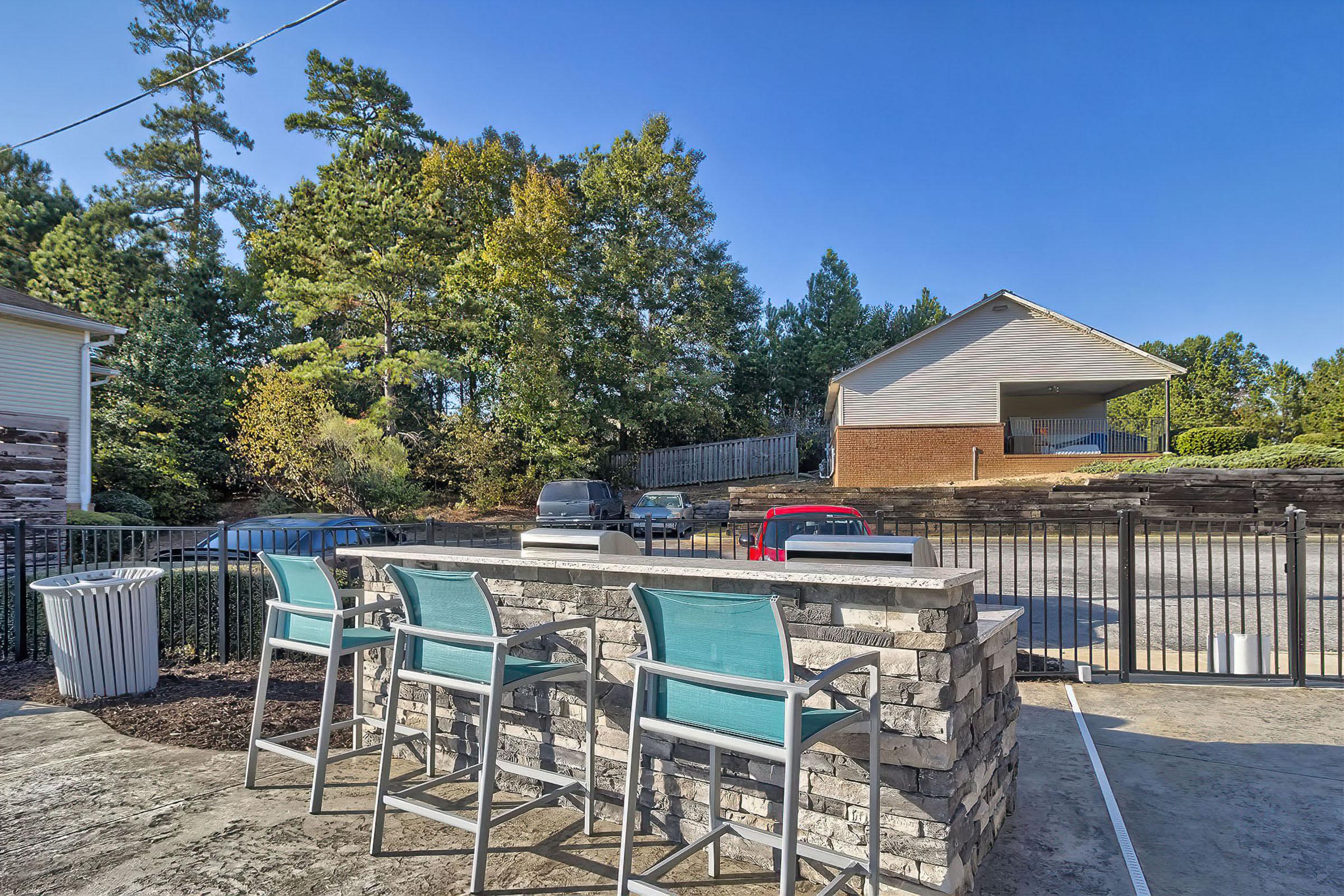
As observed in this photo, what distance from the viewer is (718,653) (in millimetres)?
2395

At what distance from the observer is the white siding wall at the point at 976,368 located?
22.4m

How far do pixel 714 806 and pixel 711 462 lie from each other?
88.5ft

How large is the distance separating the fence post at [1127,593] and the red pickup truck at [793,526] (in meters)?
2.21

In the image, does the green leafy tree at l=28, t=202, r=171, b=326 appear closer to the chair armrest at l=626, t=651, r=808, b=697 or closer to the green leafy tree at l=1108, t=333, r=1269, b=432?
the chair armrest at l=626, t=651, r=808, b=697

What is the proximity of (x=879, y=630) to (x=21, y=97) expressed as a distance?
44.4 ft

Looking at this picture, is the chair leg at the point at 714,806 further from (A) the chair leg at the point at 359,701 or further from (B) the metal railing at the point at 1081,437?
(B) the metal railing at the point at 1081,437

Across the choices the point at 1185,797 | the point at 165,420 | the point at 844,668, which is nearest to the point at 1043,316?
the point at 1185,797

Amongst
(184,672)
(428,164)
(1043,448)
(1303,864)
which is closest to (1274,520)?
(1303,864)

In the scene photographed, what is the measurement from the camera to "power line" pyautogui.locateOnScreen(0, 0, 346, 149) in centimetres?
676

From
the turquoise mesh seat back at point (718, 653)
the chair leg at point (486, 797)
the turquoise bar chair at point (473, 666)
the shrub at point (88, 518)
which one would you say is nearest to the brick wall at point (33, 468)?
the shrub at point (88, 518)

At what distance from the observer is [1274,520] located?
20.0 ft

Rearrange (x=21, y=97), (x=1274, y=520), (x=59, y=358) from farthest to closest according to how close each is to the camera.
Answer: (x=59, y=358) → (x=21, y=97) → (x=1274, y=520)

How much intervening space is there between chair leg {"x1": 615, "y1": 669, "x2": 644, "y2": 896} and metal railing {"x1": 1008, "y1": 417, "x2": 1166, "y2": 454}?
23.5 metres

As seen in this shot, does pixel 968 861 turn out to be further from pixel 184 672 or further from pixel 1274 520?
pixel 184 672
